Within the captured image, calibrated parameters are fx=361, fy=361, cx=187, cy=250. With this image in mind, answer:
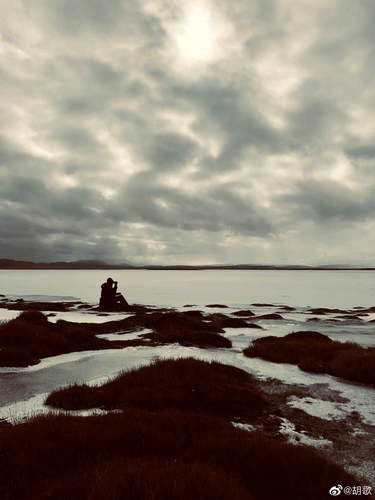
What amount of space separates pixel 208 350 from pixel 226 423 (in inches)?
431

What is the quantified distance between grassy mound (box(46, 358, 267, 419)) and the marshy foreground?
36mm

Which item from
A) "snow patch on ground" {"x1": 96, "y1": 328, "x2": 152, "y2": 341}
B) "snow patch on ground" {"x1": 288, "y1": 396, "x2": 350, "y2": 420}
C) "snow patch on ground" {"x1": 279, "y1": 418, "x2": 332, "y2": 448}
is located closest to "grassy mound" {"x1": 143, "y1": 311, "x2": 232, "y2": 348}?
"snow patch on ground" {"x1": 96, "y1": 328, "x2": 152, "y2": 341}

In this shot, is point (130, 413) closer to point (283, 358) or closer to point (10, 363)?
point (10, 363)

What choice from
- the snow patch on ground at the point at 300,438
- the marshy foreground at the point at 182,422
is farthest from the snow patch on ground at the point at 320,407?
the snow patch on ground at the point at 300,438

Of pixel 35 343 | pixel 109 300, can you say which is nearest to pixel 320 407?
pixel 35 343

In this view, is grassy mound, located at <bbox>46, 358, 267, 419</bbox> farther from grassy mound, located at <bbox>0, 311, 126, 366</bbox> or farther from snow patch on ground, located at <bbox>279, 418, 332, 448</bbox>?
grassy mound, located at <bbox>0, 311, 126, 366</bbox>

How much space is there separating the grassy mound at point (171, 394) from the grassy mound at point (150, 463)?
198 cm

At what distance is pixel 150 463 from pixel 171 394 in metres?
4.67

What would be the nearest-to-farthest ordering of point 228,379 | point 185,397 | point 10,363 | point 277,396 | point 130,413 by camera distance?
1. point 130,413
2. point 185,397
3. point 277,396
4. point 228,379
5. point 10,363

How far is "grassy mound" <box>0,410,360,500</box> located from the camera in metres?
4.61

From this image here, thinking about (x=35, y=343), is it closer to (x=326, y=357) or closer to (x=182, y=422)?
(x=182, y=422)

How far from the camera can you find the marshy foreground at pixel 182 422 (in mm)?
5024

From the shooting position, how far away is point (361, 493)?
5273 mm

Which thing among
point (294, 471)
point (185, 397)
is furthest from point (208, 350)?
point (294, 471)
